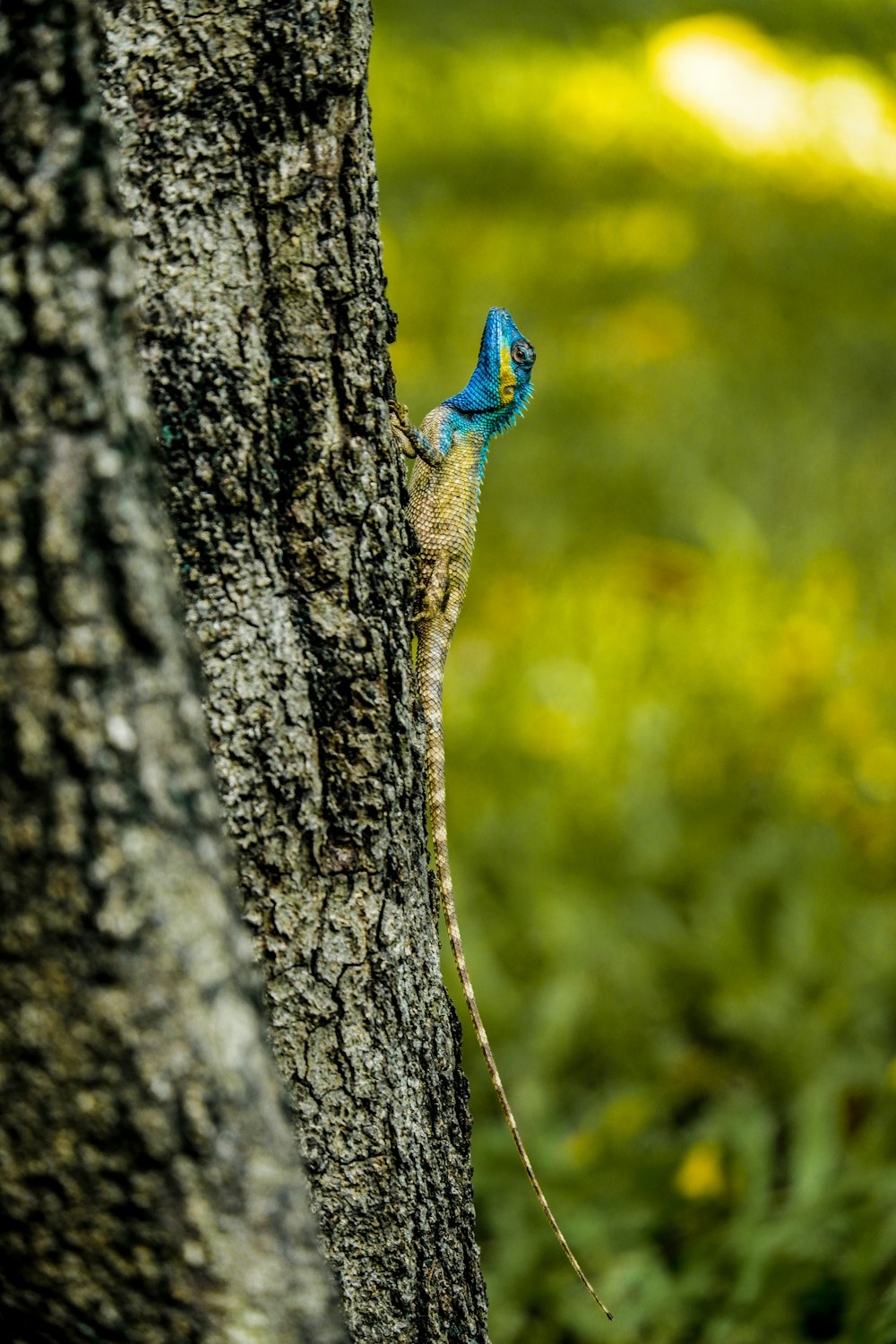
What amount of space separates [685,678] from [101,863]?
11.6ft

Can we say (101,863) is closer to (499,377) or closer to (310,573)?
(310,573)

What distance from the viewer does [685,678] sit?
14.5 feet

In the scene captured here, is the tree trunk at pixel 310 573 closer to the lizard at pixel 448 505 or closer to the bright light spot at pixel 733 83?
the lizard at pixel 448 505

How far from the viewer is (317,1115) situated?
5.28 ft

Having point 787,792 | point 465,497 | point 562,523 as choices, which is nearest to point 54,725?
point 465,497

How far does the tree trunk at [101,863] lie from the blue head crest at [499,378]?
1.61 m

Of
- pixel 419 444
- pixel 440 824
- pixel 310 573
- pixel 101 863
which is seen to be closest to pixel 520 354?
pixel 419 444

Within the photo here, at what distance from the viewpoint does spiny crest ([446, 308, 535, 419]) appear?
8.76 ft

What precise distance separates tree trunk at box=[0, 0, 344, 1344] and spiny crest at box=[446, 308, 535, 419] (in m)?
1.61

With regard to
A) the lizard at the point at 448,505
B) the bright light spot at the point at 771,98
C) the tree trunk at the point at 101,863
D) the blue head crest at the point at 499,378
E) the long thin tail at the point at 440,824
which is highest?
the bright light spot at the point at 771,98

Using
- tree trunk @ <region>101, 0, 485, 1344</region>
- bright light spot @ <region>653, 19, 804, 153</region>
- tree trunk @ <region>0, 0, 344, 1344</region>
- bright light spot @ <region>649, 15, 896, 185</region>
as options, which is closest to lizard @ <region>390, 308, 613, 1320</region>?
tree trunk @ <region>101, 0, 485, 1344</region>

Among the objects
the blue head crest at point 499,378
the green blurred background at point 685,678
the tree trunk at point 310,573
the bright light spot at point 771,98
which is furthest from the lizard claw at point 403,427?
the bright light spot at point 771,98

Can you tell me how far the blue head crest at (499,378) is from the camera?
267cm

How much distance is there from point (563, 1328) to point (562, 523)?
3.26 m
